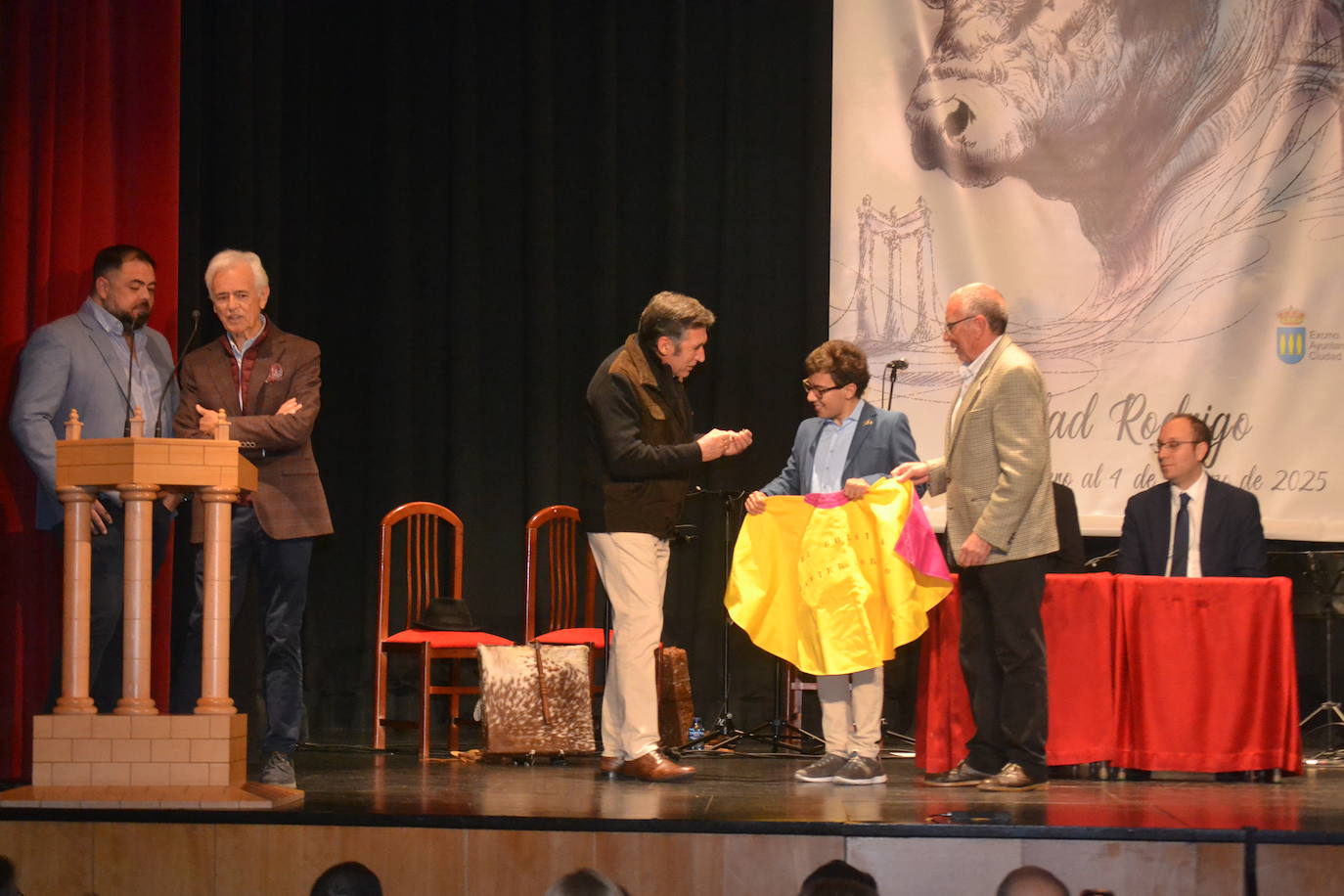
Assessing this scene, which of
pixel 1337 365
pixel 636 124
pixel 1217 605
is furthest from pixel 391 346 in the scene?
pixel 1337 365

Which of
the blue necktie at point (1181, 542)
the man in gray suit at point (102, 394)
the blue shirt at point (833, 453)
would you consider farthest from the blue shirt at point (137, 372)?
the blue necktie at point (1181, 542)

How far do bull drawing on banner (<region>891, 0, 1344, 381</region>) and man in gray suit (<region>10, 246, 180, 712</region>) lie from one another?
11.2 feet

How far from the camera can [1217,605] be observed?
16.0 ft

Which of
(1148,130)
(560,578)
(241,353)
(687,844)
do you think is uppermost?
(1148,130)

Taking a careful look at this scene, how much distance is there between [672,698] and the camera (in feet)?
17.4

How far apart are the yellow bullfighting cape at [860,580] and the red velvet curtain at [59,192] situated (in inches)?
90.7

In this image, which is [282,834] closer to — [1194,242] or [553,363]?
[553,363]

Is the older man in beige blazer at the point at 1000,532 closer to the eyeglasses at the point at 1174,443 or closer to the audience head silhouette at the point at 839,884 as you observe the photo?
the eyeglasses at the point at 1174,443

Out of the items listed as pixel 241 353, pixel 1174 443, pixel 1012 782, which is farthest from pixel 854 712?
pixel 241 353

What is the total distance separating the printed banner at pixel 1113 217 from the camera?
6.17 m

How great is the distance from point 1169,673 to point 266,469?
3.10 meters

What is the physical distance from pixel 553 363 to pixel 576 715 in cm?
183

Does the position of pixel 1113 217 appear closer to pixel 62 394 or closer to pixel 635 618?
pixel 635 618

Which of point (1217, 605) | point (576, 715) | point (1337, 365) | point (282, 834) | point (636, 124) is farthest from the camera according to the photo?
point (636, 124)
